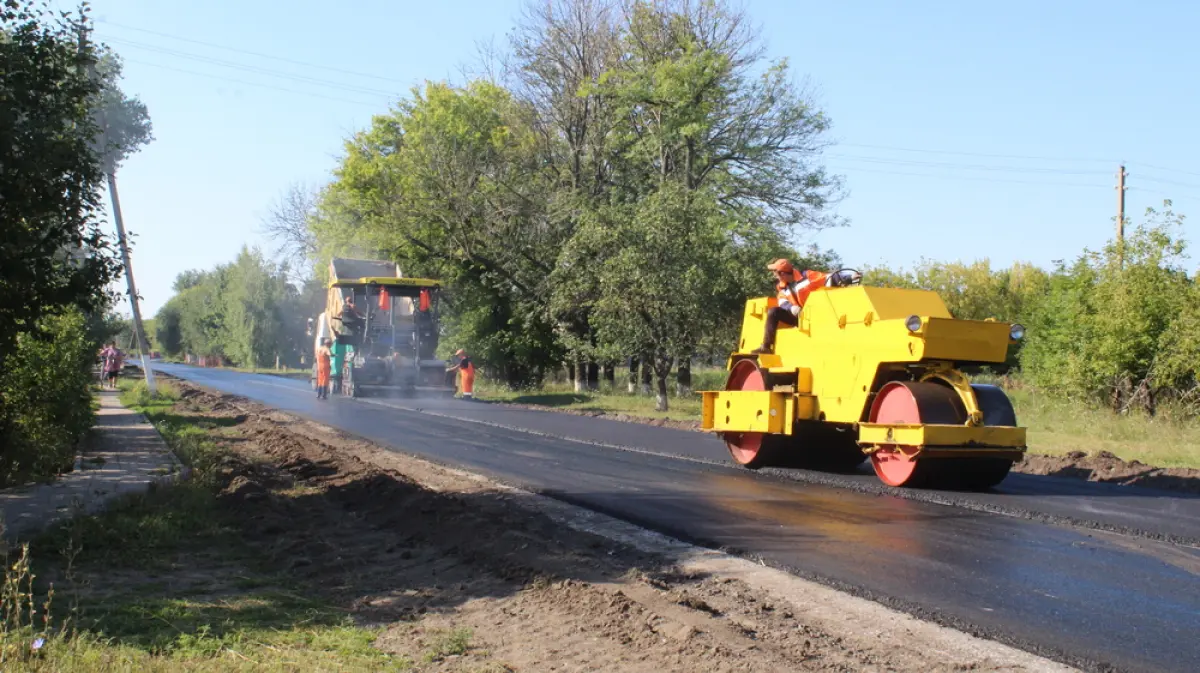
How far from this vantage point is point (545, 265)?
37.7 meters

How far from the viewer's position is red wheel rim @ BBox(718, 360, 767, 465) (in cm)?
1398

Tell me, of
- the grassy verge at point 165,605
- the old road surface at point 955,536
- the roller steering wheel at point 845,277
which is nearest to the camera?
the grassy verge at point 165,605

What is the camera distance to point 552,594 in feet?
22.4

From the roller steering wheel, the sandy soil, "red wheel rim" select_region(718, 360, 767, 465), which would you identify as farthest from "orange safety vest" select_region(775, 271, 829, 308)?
the sandy soil

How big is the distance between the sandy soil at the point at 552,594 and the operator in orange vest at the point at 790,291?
420 cm

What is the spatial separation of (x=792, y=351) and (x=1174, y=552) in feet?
19.7

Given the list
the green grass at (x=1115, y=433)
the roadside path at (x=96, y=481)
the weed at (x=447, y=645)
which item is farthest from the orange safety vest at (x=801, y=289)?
the weed at (x=447, y=645)

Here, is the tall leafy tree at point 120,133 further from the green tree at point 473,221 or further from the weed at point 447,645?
the weed at point 447,645

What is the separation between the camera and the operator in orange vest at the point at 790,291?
527 inches

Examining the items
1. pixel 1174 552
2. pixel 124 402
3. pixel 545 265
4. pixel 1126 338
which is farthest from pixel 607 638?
pixel 545 265

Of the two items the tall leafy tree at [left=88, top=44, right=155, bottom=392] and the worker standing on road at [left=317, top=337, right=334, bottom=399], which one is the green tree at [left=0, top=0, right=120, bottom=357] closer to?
the tall leafy tree at [left=88, top=44, right=155, bottom=392]

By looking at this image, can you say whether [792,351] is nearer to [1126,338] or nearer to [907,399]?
[907,399]

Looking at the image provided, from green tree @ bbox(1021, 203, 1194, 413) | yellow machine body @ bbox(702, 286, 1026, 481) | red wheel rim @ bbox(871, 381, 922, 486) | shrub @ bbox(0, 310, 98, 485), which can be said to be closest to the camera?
yellow machine body @ bbox(702, 286, 1026, 481)

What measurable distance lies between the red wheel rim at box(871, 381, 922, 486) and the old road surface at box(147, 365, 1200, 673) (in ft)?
0.68
